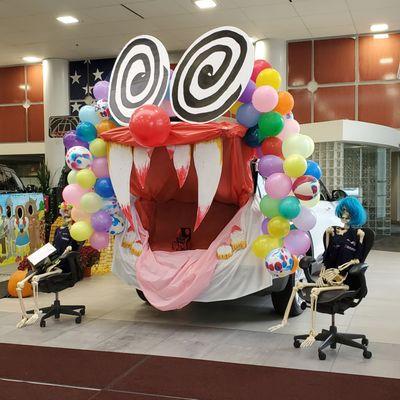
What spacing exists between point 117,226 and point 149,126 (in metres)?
1.45

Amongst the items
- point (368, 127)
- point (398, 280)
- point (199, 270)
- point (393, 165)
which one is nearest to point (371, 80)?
point (368, 127)

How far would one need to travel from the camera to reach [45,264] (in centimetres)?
575

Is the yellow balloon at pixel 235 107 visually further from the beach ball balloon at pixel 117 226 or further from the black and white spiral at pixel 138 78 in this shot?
the beach ball balloon at pixel 117 226

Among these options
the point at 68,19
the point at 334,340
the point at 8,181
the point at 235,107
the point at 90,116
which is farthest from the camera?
the point at 8,181

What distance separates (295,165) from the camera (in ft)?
15.9

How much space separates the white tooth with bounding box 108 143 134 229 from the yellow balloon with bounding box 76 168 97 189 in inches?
15.1

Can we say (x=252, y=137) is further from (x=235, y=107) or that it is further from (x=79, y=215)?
(x=79, y=215)

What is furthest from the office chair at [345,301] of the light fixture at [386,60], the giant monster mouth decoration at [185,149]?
the light fixture at [386,60]

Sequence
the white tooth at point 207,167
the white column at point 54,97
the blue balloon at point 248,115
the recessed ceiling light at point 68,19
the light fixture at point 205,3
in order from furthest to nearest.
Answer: the white column at point 54,97 → the recessed ceiling light at point 68,19 → the light fixture at point 205,3 → the blue balloon at point 248,115 → the white tooth at point 207,167

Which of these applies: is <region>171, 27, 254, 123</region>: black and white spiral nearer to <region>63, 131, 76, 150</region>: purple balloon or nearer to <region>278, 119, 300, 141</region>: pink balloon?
<region>278, 119, 300, 141</region>: pink balloon

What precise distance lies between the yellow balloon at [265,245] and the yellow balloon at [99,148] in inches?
75.1

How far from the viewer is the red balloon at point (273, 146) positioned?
5180 mm

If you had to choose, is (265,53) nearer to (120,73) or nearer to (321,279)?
(120,73)

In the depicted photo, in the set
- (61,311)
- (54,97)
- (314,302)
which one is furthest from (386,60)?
(61,311)
